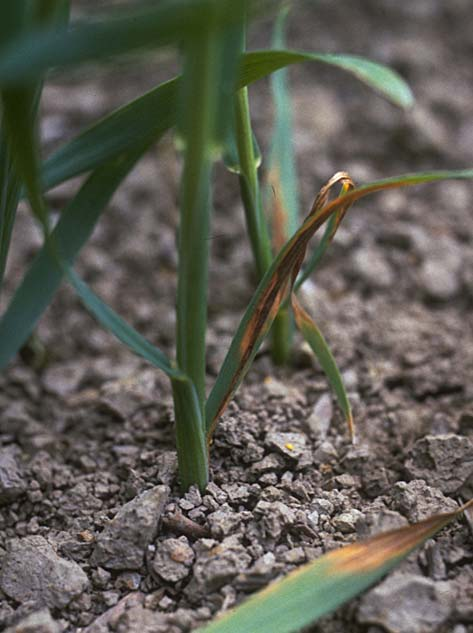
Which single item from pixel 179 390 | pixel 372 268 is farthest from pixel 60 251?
pixel 372 268

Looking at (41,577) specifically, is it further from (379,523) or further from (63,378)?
(63,378)

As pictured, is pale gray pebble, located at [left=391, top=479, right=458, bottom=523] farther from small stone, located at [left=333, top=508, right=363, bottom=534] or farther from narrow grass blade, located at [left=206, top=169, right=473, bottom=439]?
narrow grass blade, located at [left=206, top=169, right=473, bottom=439]

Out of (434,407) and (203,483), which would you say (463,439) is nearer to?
(434,407)

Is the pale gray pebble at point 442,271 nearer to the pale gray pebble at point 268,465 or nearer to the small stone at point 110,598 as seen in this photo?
the pale gray pebble at point 268,465

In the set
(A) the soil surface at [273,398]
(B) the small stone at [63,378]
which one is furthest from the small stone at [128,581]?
(B) the small stone at [63,378]

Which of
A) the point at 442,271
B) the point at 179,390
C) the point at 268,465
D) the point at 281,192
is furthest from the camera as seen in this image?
the point at 442,271

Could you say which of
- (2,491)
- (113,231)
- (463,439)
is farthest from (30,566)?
(113,231)

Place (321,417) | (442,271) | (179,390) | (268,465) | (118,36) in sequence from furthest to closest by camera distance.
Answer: (442,271)
(321,417)
(268,465)
(179,390)
(118,36)
